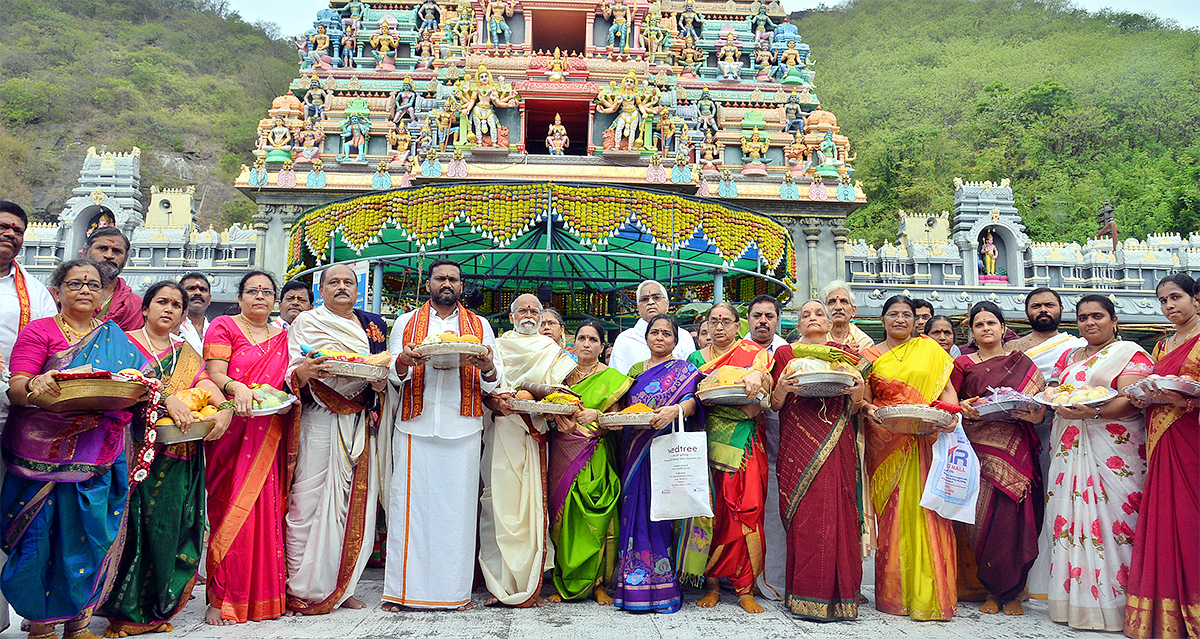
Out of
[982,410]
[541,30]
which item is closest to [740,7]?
[541,30]

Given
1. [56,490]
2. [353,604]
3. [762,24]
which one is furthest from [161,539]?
[762,24]

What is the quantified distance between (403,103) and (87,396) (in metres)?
13.1

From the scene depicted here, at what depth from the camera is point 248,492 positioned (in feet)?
13.1

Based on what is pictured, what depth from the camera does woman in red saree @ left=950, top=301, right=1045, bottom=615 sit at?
4.25 meters

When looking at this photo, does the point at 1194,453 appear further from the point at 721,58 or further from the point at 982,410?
the point at 721,58

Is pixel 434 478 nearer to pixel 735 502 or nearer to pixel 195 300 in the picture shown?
pixel 735 502

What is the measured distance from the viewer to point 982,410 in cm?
419

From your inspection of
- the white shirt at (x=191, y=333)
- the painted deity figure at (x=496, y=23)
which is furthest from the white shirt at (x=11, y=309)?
the painted deity figure at (x=496, y=23)

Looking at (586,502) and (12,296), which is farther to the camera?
(586,502)

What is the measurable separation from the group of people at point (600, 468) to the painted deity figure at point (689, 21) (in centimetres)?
1503

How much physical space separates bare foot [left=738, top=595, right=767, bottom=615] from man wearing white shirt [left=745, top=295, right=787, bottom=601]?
242 mm

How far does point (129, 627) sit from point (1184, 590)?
4873 mm

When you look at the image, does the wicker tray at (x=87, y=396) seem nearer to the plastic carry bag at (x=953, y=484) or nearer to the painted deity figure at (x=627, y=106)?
the plastic carry bag at (x=953, y=484)

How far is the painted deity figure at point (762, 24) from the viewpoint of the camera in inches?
732
